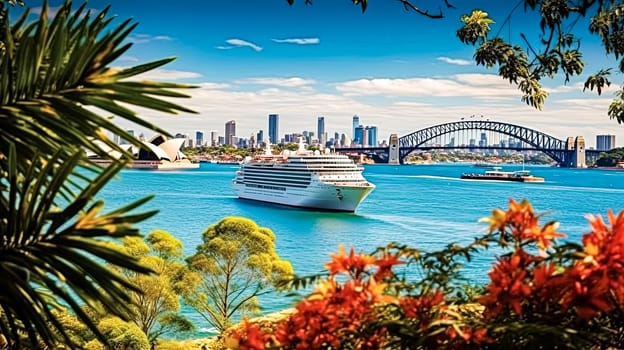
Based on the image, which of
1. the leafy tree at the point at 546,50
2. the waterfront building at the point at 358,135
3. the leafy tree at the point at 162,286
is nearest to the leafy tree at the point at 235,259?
the leafy tree at the point at 162,286

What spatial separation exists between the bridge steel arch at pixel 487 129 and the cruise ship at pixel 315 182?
102 feet

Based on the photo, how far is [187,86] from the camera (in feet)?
3.06

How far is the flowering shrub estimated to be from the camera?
802 mm

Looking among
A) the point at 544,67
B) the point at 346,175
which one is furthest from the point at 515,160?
the point at 544,67

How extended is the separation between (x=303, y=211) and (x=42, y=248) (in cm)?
3083

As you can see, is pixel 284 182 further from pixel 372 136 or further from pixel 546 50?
pixel 372 136

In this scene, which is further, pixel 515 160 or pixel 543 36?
pixel 515 160

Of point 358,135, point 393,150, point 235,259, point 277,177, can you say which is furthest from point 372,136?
point 235,259

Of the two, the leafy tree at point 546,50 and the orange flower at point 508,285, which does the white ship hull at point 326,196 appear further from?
the orange flower at point 508,285

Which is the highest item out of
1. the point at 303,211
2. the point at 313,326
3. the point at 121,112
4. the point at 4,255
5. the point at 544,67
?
the point at 544,67

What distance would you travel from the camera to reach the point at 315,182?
30.4 metres

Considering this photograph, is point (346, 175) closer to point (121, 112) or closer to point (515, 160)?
point (121, 112)

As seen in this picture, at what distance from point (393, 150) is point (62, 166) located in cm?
6445

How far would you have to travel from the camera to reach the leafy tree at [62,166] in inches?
29.4
